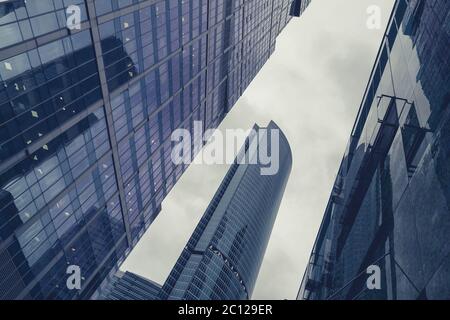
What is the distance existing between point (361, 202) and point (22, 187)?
33.6 m

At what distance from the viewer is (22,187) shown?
34.8 meters

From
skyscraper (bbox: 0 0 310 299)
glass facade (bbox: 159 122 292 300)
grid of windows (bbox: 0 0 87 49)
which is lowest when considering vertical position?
glass facade (bbox: 159 122 292 300)

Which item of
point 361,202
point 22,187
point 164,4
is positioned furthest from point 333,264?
point 164,4

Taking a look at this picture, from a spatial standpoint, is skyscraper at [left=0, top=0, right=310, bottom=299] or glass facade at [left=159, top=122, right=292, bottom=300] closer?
skyscraper at [left=0, top=0, right=310, bottom=299]

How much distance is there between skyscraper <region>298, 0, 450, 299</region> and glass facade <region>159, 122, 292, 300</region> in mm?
105259

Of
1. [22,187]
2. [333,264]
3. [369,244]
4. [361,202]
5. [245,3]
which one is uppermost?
[245,3]

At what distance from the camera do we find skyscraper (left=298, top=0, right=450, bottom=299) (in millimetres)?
17500

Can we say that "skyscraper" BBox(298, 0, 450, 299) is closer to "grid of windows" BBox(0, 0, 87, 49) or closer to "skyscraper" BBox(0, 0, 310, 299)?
"grid of windows" BBox(0, 0, 87, 49)

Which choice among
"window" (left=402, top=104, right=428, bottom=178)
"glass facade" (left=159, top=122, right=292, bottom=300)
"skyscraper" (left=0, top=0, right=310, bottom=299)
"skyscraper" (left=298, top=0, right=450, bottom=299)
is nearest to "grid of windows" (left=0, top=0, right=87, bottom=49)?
"skyscraper" (left=0, top=0, right=310, bottom=299)

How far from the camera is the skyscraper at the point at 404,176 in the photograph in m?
17.5

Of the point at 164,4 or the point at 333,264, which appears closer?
the point at 333,264
